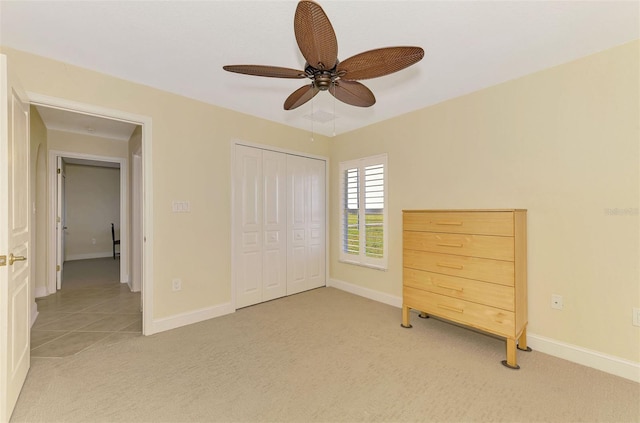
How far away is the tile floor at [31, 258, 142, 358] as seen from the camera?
8.39 feet

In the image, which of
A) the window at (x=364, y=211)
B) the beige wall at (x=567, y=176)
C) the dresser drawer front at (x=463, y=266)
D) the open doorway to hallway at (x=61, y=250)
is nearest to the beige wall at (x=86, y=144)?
the open doorway to hallway at (x=61, y=250)

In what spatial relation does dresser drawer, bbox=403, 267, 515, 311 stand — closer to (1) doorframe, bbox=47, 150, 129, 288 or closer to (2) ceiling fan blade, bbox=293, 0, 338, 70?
(2) ceiling fan blade, bbox=293, 0, 338, 70

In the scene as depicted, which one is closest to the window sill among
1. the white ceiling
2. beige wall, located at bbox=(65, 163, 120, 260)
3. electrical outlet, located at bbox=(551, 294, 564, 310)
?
electrical outlet, located at bbox=(551, 294, 564, 310)

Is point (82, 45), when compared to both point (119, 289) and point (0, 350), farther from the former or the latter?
point (119, 289)

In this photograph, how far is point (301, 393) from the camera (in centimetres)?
187

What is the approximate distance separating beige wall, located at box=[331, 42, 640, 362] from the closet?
1.90 metres

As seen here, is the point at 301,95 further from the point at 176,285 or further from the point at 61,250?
the point at 61,250

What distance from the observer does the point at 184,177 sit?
10.00ft

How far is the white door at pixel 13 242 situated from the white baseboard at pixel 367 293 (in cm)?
339

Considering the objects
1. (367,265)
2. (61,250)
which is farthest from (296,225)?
(61,250)

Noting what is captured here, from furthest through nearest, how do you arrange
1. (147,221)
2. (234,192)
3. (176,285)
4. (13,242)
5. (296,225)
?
(296,225), (234,192), (176,285), (147,221), (13,242)

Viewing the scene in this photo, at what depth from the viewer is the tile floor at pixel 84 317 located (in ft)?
8.39

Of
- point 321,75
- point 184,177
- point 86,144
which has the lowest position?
point 184,177

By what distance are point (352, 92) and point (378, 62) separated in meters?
0.44
